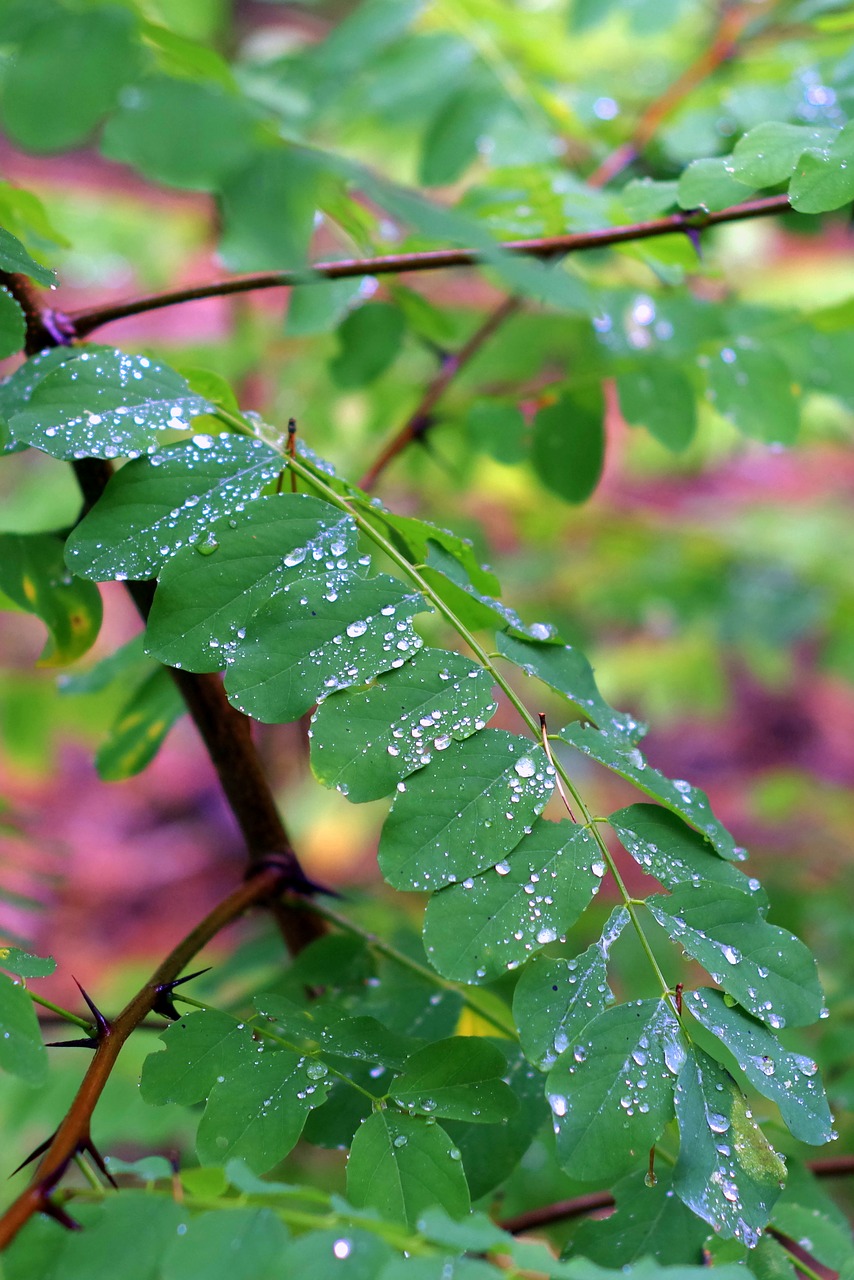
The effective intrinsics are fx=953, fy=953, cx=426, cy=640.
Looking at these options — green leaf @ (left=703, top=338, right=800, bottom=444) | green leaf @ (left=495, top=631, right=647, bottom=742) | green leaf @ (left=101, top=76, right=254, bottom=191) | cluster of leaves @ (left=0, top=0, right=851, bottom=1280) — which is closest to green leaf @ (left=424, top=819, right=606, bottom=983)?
cluster of leaves @ (left=0, top=0, right=851, bottom=1280)

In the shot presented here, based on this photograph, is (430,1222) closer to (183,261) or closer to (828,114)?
(828,114)

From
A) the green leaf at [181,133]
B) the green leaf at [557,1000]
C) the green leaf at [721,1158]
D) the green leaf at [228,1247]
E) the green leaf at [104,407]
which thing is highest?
the green leaf at [181,133]

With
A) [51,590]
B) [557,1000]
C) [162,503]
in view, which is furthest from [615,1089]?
[51,590]

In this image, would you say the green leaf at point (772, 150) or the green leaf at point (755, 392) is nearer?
the green leaf at point (772, 150)

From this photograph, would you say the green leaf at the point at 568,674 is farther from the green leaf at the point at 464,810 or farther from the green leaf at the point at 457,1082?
the green leaf at the point at 457,1082

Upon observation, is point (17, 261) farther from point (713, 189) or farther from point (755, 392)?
point (755, 392)

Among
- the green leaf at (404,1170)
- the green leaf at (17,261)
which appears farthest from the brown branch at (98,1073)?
the green leaf at (17,261)
